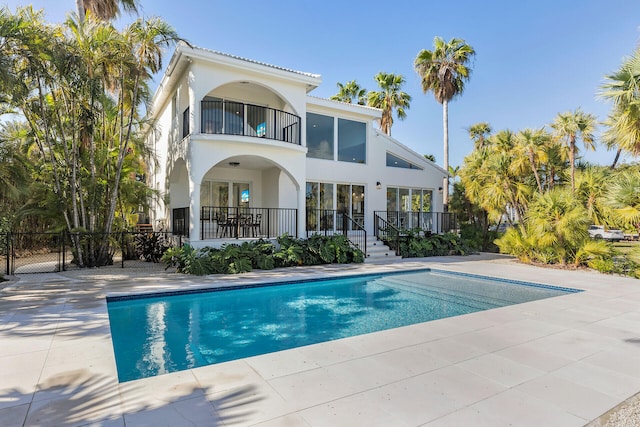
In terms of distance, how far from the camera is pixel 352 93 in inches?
1070

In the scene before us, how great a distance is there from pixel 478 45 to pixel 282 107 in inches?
504

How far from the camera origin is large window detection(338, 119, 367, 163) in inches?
635

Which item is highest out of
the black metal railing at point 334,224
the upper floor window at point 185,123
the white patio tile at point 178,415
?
the upper floor window at point 185,123

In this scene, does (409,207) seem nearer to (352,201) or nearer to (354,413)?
(352,201)

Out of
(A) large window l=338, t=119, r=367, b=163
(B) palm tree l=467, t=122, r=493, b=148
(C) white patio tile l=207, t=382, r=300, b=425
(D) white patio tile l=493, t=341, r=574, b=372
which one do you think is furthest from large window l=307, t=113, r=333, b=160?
(B) palm tree l=467, t=122, r=493, b=148

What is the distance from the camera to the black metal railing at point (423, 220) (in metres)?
17.0

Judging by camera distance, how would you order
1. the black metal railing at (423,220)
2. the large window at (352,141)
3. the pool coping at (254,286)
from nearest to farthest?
the pool coping at (254,286)
the large window at (352,141)
the black metal railing at (423,220)

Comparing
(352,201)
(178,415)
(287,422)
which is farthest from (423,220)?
(178,415)

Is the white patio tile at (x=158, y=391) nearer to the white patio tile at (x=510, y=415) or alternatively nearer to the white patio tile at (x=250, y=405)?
the white patio tile at (x=250, y=405)

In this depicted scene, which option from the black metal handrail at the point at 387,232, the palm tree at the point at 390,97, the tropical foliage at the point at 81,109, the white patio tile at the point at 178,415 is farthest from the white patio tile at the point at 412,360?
the palm tree at the point at 390,97

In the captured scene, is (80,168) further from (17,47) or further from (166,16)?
(166,16)

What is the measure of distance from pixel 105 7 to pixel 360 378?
15.8m

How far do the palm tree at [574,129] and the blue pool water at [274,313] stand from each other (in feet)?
20.8

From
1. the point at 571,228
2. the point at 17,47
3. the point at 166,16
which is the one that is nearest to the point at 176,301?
the point at 17,47
